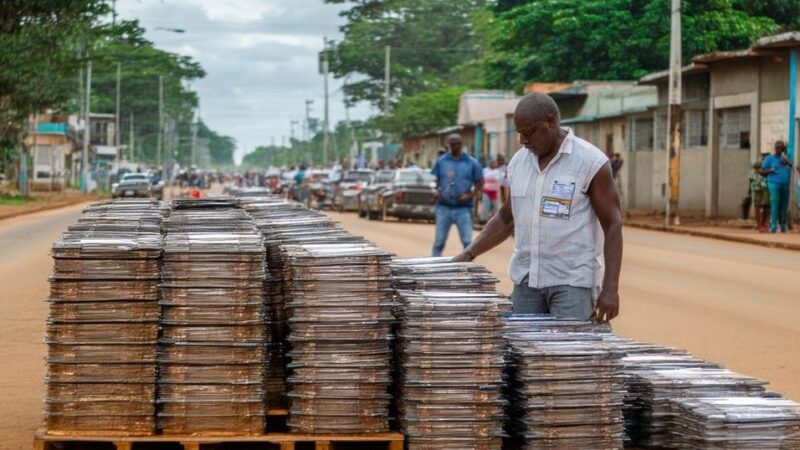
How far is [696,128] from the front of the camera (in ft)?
138

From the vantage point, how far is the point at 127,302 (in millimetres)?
7586

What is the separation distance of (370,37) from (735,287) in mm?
74797

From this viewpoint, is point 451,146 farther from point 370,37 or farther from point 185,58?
point 185,58

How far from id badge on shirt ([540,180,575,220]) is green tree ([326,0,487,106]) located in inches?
3271

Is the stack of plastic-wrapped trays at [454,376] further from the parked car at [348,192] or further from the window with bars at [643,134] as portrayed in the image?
the parked car at [348,192]

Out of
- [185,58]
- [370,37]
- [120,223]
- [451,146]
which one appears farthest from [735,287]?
[185,58]

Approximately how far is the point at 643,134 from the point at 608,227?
39053mm

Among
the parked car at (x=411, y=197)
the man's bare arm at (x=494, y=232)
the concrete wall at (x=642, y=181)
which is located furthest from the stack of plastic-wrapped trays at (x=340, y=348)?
the concrete wall at (x=642, y=181)

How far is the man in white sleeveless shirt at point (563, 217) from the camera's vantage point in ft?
25.7

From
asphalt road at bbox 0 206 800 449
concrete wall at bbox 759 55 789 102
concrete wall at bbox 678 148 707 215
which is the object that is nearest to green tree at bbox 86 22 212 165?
concrete wall at bbox 678 148 707 215

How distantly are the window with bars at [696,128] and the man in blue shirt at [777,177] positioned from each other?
878 cm

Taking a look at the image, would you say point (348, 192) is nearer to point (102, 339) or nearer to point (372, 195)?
point (372, 195)

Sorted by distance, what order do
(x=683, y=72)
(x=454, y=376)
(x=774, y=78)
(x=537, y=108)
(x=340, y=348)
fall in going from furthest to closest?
(x=683, y=72) → (x=774, y=78) → (x=537, y=108) → (x=340, y=348) → (x=454, y=376)

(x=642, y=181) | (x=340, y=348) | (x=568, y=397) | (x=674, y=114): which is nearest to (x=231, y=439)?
(x=340, y=348)
